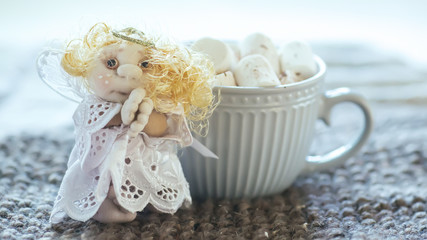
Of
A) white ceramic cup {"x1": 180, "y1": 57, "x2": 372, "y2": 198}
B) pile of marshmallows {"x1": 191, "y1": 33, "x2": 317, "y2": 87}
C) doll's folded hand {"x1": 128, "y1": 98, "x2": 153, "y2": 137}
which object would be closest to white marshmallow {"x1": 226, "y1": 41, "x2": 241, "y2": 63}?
pile of marshmallows {"x1": 191, "y1": 33, "x2": 317, "y2": 87}

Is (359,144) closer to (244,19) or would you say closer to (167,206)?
(167,206)

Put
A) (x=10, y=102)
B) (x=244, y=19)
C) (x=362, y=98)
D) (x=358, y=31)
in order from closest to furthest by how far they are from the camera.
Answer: (x=362, y=98)
(x=10, y=102)
(x=244, y=19)
(x=358, y=31)

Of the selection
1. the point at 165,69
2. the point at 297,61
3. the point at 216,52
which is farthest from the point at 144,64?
the point at 297,61

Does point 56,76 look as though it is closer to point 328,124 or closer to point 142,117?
point 142,117

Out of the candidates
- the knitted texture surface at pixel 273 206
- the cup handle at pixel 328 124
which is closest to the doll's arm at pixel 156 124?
the knitted texture surface at pixel 273 206

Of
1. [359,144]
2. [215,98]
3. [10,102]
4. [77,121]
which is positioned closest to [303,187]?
[359,144]

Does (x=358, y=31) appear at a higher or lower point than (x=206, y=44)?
lower
